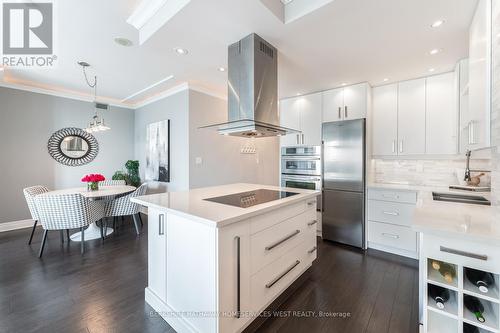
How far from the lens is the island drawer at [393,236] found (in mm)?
2666

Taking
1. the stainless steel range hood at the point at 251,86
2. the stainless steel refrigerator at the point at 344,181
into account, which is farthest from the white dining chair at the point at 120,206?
the stainless steel refrigerator at the point at 344,181

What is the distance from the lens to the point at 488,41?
131cm

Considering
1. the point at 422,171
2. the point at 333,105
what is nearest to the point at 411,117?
the point at 422,171

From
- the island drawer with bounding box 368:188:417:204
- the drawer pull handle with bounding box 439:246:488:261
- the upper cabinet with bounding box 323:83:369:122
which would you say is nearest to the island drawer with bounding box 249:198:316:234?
the drawer pull handle with bounding box 439:246:488:261

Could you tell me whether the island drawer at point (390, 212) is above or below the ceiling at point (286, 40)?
below

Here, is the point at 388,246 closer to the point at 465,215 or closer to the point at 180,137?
the point at 465,215

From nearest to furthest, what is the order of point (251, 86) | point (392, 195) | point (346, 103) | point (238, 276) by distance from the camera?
point (238, 276) < point (251, 86) < point (392, 195) < point (346, 103)

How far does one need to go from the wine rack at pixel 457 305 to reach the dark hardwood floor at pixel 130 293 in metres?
0.39

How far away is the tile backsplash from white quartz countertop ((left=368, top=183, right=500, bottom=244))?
4.85 ft

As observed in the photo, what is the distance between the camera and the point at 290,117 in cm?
377

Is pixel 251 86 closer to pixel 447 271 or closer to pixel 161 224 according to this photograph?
pixel 161 224

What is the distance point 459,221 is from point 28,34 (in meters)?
4.33

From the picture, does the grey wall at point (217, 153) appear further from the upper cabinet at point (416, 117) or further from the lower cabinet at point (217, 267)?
the upper cabinet at point (416, 117)

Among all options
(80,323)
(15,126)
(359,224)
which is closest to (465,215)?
(359,224)
